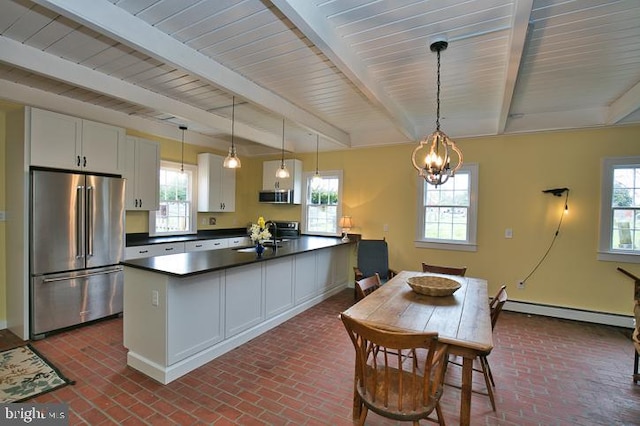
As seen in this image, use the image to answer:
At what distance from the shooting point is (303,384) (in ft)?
8.29

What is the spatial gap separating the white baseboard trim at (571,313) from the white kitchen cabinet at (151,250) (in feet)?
16.5

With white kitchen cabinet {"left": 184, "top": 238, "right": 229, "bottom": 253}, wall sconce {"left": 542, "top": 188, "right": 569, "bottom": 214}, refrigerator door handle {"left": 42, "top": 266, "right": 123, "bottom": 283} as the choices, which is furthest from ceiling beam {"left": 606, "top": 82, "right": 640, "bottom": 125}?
refrigerator door handle {"left": 42, "top": 266, "right": 123, "bottom": 283}

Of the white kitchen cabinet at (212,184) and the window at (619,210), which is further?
the white kitchen cabinet at (212,184)

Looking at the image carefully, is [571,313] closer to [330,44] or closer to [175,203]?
[330,44]

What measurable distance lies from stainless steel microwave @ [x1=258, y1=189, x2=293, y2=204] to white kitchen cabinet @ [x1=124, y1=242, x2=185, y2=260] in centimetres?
196

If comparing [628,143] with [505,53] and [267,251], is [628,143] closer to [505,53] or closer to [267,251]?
[505,53]

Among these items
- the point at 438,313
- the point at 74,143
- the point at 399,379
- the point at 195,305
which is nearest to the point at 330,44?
the point at 438,313

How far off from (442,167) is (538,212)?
270 centimetres

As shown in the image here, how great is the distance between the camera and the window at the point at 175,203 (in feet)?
16.8

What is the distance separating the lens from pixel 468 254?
4.65 m

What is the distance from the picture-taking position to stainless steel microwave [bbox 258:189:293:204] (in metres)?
5.95

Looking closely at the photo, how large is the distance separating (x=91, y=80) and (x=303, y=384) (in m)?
3.46

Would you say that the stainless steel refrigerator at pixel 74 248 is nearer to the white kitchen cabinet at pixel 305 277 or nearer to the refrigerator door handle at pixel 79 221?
the refrigerator door handle at pixel 79 221

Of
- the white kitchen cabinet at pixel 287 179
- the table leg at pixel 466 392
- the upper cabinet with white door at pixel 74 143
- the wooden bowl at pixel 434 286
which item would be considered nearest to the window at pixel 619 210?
the wooden bowl at pixel 434 286
